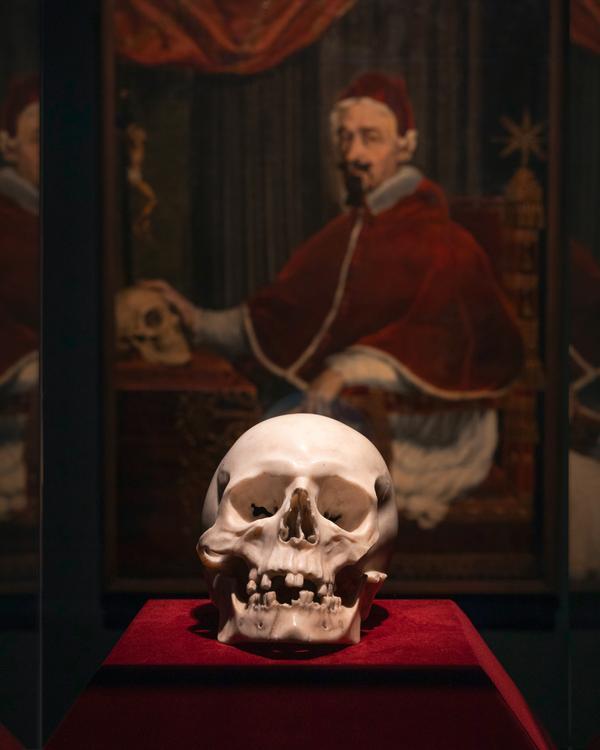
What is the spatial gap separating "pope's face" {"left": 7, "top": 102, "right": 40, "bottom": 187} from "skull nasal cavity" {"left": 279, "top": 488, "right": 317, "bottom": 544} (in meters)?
1.40

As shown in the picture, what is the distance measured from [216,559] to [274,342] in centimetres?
109

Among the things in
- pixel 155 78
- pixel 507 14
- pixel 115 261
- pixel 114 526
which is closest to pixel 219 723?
pixel 114 526

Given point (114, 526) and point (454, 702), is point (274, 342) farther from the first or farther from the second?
point (454, 702)

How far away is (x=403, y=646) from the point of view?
2.84 metres

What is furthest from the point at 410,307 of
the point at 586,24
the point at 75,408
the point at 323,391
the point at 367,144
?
the point at 75,408

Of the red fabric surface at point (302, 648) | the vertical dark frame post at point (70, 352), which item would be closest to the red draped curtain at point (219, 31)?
the vertical dark frame post at point (70, 352)

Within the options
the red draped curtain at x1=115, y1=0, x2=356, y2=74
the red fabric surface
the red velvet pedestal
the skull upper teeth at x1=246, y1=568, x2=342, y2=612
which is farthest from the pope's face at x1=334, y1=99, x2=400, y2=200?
the red velvet pedestal

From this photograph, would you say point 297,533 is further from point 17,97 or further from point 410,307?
point 17,97

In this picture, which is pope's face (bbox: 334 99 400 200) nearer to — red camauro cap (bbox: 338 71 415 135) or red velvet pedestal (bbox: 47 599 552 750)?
red camauro cap (bbox: 338 71 415 135)

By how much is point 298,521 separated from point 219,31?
67.2 inches

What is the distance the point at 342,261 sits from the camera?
3721mm

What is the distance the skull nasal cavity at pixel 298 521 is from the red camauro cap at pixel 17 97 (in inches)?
55.9

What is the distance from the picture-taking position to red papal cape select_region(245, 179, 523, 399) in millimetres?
3717

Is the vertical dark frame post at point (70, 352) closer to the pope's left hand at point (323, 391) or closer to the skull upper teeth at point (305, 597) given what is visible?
the pope's left hand at point (323, 391)
